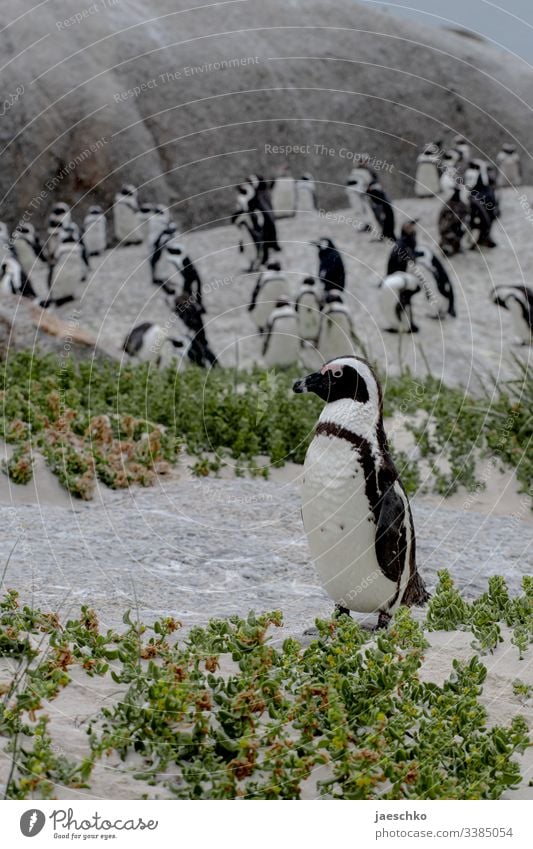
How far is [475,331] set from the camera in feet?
44.3

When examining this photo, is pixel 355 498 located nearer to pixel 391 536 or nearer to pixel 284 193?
pixel 391 536

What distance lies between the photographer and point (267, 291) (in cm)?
1343

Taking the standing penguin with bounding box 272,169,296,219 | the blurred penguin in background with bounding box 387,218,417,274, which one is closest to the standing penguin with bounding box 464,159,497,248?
the blurred penguin in background with bounding box 387,218,417,274

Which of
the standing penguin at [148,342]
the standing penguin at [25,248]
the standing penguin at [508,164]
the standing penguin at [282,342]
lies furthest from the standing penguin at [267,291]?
the standing penguin at [508,164]

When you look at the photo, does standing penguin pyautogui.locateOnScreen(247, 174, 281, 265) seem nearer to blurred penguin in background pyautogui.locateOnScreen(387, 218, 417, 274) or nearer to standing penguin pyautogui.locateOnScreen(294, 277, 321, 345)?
blurred penguin in background pyautogui.locateOnScreen(387, 218, 417, 274)

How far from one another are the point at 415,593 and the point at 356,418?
740 millimetres

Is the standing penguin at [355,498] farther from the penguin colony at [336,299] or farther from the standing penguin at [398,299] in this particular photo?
the standing penguin at [398,299]

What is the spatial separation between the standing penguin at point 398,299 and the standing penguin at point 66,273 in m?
3.81

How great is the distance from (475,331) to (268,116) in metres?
7.05

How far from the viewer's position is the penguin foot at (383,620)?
4098mm

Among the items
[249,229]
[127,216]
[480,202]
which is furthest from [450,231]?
[127,216]

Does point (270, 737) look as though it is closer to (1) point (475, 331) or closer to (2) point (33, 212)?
(1) point (475, 331)

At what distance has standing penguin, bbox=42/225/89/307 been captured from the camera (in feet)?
46.7

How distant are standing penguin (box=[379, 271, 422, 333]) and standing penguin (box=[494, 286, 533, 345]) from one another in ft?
3.14
